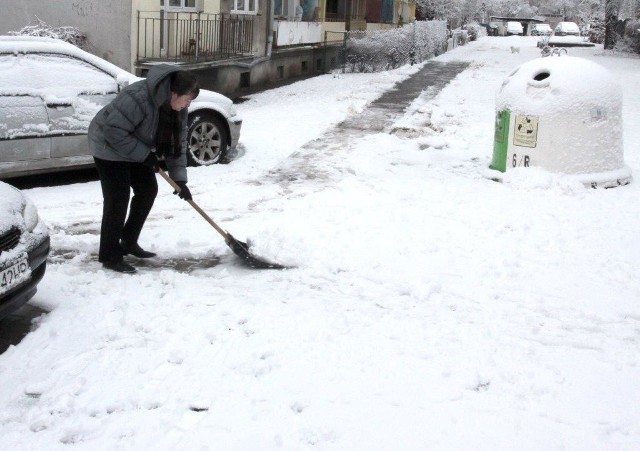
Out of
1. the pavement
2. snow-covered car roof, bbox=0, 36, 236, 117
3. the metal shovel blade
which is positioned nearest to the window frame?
the pavement

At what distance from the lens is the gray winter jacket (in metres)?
5.38

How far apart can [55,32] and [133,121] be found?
392 inches

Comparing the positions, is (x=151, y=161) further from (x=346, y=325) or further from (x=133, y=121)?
(x=346, y=325)

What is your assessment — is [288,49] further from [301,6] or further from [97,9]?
[97,9]

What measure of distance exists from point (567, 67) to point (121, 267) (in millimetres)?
5815

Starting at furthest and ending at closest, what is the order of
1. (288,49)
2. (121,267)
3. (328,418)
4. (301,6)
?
(301,6) < (288,49) < (121,267) < (328,418)

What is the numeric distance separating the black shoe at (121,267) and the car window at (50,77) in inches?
121

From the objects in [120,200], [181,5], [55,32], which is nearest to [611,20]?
[181,5]

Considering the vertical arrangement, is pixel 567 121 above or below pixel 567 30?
below

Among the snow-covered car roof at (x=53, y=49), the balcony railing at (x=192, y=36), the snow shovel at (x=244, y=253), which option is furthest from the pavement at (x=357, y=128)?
the balcony railing at (x=192, y=36)

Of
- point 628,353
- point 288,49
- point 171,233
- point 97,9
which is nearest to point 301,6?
point 288,49

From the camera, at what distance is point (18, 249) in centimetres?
456

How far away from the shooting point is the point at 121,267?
18.8ft

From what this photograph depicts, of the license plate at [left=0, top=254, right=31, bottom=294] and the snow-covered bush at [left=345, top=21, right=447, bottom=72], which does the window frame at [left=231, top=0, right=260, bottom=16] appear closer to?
the snow-covered bush at [left=345, top=21, right=447, bottom=72]
